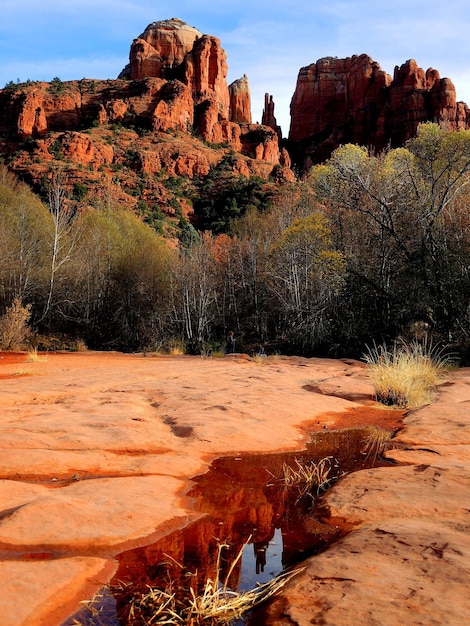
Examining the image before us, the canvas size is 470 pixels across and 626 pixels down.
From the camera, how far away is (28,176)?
5416 centimetres

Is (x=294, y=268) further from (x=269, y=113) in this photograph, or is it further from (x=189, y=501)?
(x=269, y=113)

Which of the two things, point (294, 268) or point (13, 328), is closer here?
point (13, 328)

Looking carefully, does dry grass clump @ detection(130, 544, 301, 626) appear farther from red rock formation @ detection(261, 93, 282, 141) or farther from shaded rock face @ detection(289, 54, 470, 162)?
red rock formation @ detection(261, 93, 282, 141)

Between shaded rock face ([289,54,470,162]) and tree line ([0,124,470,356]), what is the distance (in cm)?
4935

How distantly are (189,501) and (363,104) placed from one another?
321 feet

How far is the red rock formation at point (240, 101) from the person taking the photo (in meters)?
101

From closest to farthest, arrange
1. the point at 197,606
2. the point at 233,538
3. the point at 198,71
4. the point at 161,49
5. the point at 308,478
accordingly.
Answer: the point at 197,606 → the point at 233,538 → the point at 308,478 → the point at 198,71 → the point at 161,49

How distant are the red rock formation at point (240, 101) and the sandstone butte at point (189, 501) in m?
101

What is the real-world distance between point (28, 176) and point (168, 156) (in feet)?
60.3

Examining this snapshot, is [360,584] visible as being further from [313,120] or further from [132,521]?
[313,120]

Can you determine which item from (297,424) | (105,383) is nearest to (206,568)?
(297,424)

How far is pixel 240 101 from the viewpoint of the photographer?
101750 mm

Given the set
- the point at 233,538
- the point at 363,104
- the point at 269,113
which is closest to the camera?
the point at 233,538

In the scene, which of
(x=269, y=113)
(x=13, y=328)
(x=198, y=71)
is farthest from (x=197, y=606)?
(x=269, y=113)
